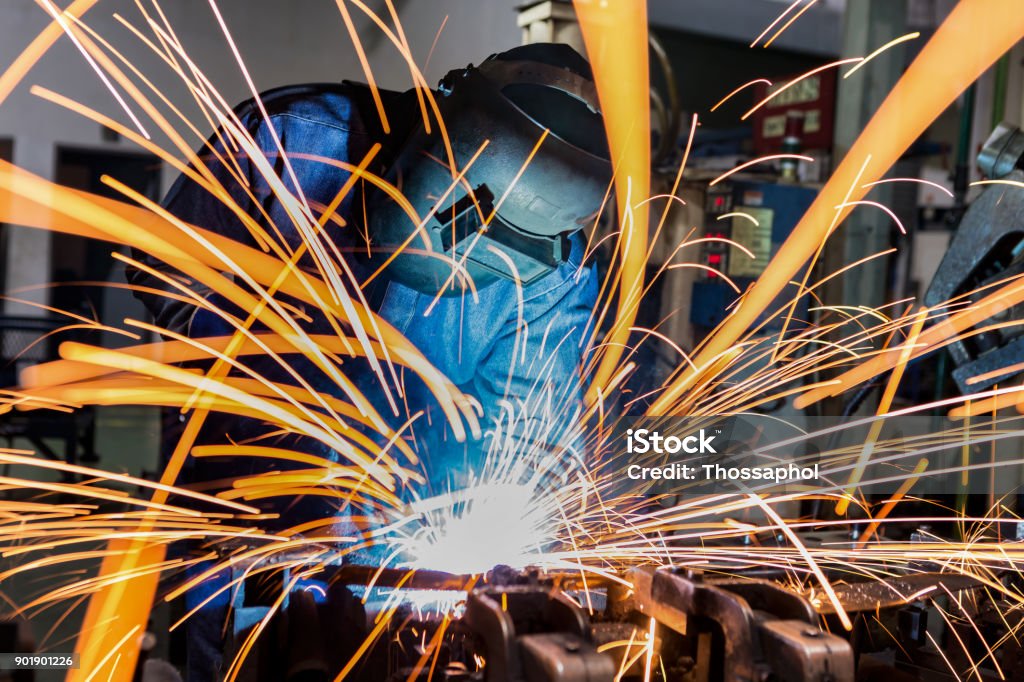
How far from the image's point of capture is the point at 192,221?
1853mm

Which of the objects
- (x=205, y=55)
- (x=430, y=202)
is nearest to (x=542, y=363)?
(x=430, y=202)

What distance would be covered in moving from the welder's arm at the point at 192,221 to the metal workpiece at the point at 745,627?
1.12m

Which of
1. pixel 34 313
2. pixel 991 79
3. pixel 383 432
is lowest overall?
pixel 383 432

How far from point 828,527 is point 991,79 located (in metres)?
1.95

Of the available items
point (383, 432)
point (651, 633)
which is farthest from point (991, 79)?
point (651, 633)

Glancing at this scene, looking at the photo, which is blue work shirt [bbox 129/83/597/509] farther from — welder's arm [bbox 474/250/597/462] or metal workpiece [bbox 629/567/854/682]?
metal workpiece [bbox 629/567/854/682]

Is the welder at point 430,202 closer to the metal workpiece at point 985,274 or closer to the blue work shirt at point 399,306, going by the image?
the blue work shirt at point 399,306

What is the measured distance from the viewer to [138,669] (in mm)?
1475

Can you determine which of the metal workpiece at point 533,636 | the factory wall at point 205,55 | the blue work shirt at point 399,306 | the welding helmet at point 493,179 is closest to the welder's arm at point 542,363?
the blue work shirt at point 399,306

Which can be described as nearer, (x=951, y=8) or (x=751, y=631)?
(x=751, y=631)

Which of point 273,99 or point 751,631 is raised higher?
point 273,99

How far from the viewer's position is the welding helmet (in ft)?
6.18

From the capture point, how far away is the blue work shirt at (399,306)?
1875 mm

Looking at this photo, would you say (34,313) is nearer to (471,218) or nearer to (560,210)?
(471,218)
